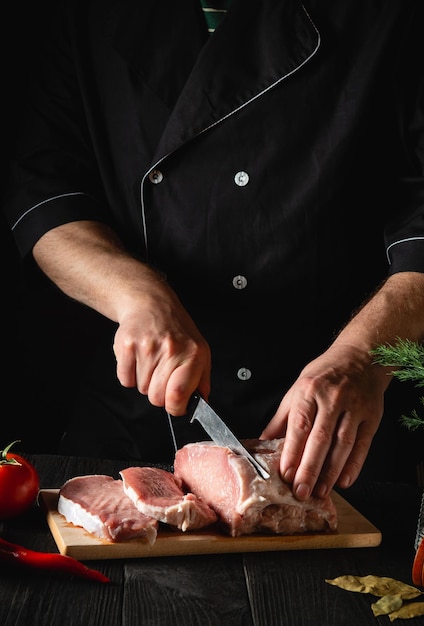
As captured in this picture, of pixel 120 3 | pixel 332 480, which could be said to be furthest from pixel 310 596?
pixel 120 3

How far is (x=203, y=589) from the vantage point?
5.20 feet

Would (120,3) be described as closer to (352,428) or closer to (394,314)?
(394,314)

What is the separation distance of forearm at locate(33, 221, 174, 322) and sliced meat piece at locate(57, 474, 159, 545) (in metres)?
0.48

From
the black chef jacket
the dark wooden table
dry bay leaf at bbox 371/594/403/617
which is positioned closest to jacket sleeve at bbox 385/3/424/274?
the black chef jacket

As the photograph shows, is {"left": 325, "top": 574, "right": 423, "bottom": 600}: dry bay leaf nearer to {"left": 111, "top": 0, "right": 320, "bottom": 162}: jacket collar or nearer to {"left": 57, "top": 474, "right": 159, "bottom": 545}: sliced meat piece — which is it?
{"left": 57, "top": 474, "right": 159, "bottom": 545}: sliced meat piece

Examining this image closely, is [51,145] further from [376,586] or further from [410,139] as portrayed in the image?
[376,586]

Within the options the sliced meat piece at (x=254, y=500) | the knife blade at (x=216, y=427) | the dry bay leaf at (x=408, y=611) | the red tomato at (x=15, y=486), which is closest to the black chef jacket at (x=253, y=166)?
the knife blade at (x=216, y=427)

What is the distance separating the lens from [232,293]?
2.41 meters

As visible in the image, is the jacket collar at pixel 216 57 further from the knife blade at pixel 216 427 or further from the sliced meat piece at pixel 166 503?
the sliced meat piece at pixel 166 503

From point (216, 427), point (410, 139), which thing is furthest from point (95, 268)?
point (410, 139)

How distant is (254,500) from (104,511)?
321 millimetres

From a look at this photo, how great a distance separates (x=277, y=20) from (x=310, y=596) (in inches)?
61.1

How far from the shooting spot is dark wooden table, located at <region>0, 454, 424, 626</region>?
4.82 feet

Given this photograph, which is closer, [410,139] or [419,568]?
[419,568]
